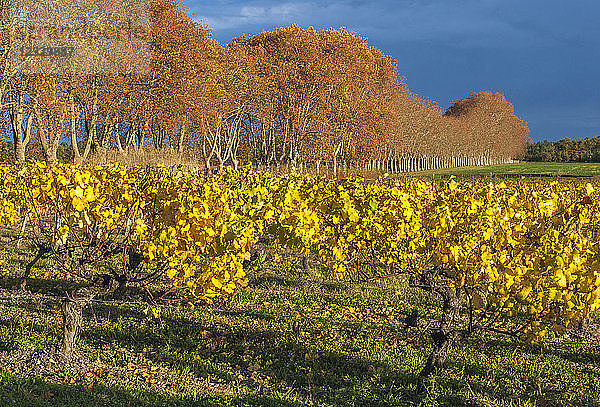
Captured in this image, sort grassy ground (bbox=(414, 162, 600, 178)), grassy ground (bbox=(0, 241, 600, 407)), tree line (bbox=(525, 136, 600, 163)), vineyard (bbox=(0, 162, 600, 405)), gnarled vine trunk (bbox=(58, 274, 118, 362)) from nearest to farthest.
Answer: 1. vineyard (bbox=(0, 162, 600, 405))
2. grassy ground (bbox=(0, 241, 600, 407))
3. gnarled vine trunk (bbox=(58, 274, 118, 362))
4. grassy ground (bbox=(414, 162, 600, 178))
5. tree line (bbox=(525, 136, 600, 163))

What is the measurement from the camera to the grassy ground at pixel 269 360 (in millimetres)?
5531

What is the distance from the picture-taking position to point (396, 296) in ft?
31.3


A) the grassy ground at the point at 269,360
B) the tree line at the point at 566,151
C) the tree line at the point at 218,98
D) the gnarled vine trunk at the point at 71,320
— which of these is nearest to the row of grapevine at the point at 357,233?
the gnarled vine trunk at the point at 71,320

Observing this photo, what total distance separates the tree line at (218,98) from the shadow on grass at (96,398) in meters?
13.9

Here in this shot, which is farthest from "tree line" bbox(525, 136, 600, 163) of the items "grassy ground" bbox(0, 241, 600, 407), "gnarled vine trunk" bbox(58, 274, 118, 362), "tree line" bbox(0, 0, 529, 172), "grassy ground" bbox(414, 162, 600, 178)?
"gnarled vine trunk" bbox(58, 274, 118, 362)

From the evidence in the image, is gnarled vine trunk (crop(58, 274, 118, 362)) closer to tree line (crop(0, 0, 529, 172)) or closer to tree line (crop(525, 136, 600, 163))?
tree line (crop(0, 0, 529, 172))

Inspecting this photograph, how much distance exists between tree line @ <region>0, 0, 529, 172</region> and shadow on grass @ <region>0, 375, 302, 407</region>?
1386 cm

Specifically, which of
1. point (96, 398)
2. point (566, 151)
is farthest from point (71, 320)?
point (566, 151)

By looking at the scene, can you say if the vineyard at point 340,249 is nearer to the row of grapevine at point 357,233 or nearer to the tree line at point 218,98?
the row of grapevine at point 357,233

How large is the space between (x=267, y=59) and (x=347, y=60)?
22.3 feet

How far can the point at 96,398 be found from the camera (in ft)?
17.7

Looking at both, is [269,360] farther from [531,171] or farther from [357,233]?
[531,171]

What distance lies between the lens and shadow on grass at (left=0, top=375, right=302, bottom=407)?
17.3ft

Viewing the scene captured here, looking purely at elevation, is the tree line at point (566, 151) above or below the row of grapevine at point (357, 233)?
above
